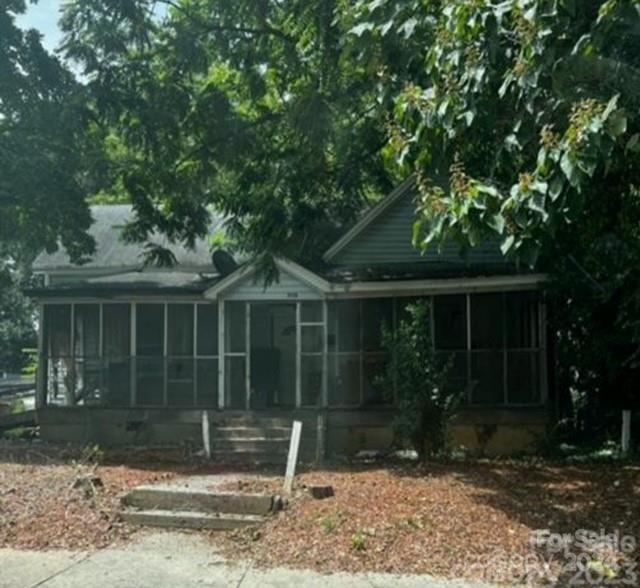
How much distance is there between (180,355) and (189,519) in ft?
27.3

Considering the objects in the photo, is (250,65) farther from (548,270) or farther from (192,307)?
(548,270)

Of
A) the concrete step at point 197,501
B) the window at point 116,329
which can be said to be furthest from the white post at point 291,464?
the window at point 116,329

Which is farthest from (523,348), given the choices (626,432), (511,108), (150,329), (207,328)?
(511,108)

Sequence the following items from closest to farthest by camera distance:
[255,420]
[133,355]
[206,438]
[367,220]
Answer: [206,438]
[255,420]
[133,355]
[367,220]

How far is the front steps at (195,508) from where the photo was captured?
7457mm

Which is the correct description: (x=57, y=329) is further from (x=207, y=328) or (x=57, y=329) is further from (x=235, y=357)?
(x=235, y=357)

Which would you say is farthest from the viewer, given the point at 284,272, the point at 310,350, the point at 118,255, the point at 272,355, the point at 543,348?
the point at 118,255

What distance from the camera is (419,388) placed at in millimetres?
10812

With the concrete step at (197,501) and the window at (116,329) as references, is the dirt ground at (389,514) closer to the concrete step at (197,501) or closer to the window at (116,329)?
the concrete step at (197,501)

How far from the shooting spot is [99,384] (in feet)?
50.9

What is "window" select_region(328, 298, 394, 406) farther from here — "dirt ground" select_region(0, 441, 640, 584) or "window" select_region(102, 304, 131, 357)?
"window" select_region(102, 304, 131, 357)

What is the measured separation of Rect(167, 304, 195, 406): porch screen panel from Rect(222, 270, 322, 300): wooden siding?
1.85 m

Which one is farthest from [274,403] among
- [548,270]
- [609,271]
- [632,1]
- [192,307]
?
[632,1]

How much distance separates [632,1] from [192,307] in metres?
12.6
